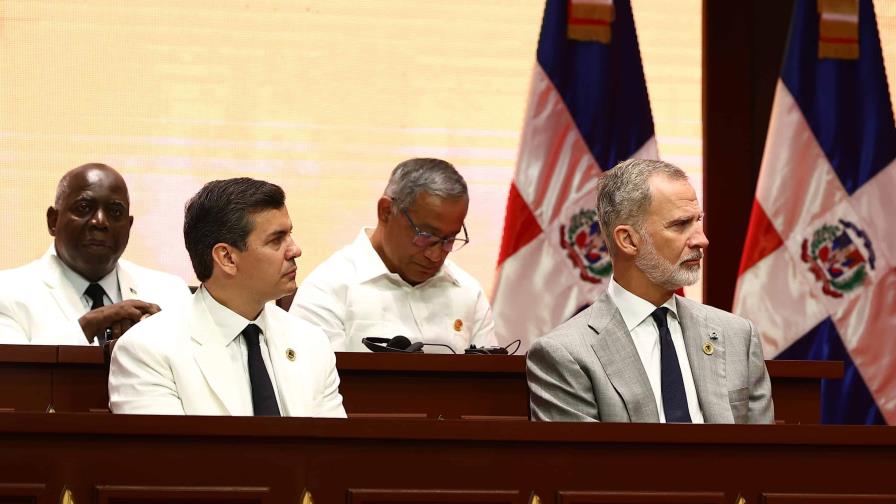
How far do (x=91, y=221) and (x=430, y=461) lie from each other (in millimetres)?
2333

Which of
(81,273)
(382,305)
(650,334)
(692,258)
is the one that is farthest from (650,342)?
(81,273)

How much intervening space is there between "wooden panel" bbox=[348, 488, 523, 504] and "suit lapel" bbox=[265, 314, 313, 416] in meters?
0.61

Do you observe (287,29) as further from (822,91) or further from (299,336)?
(299,336)

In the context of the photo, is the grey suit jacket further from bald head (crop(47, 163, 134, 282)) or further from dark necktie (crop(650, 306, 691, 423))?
bald head (crop(47, 163, 134, 282))

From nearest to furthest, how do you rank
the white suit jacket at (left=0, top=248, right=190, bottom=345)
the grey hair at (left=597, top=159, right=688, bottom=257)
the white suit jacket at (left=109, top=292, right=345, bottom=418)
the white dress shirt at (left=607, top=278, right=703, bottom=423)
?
the white suit jacket at (left=109, top=292, right=345, bottom=418), the white dress shirt at (left=607, top=278, right=703, bottom=423), the grey hair at (left=597, top=159, right=688, bottom=257), the white suit jacket at (left=0, top=248, right=190, bottom=345)

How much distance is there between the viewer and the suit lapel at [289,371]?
116 inches

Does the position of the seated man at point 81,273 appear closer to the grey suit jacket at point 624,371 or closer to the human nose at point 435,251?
the human nose at point 435,251

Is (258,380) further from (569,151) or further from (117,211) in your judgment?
(569,151)

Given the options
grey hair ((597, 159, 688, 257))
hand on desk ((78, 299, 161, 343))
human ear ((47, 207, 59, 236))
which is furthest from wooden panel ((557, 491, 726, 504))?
human ear ((47, 207, 59, 236))

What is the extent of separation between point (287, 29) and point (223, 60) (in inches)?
13.9

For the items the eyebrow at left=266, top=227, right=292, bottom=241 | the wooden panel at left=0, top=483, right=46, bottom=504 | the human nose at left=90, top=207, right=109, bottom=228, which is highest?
the eyebrow at left=266, top=227, right=292, bottom=241

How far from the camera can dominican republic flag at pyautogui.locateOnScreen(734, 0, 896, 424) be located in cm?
510

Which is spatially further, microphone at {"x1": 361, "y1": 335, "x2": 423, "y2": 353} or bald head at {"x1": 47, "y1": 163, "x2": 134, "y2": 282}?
bald head at {"x1": 47, "y1": 163, "x2": 134, "y2": 282}

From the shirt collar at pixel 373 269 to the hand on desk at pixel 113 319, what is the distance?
84 centimetres
